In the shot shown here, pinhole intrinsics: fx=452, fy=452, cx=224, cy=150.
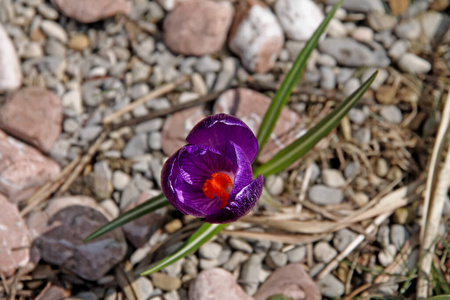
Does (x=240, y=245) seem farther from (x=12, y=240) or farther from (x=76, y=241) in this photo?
(x=12, y=240)

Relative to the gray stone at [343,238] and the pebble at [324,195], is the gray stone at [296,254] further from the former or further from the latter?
the pebble at [324,195]

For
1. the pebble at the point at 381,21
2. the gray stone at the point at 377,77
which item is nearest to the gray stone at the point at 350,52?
the gray stone at the point at 377,77

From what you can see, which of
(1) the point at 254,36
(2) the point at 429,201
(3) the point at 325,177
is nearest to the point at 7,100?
(1) the point at 254,36

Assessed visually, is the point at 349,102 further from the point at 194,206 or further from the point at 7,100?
the point at 7,100

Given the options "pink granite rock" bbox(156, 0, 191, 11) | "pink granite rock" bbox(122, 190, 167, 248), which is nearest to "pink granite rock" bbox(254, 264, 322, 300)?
"pink granite rock" bbox(122, 190, 167, 248)

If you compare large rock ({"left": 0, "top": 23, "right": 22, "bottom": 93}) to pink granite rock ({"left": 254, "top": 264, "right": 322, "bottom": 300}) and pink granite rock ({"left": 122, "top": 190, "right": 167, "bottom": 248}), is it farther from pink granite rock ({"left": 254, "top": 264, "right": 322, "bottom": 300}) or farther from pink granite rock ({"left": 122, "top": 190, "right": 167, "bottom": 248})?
pink granite rock ({"left": 254, "top": 264, "right": 322, "bottom": 300})

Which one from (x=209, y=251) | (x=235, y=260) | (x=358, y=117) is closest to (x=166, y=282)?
(x=209, y=251)
